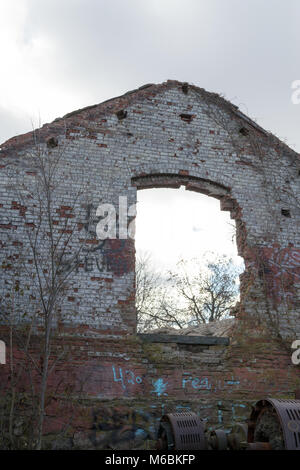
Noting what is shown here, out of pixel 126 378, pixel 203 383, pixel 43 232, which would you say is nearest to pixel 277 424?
pixel 203 383

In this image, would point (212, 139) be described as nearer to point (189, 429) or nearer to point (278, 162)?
point (278, 162)

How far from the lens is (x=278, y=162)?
9.02 meters

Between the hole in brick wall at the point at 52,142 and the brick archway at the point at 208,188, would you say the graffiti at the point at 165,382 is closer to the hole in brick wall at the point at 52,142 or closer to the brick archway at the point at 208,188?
the brick archway at the point at 208,188

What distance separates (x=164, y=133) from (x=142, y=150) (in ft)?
1.91

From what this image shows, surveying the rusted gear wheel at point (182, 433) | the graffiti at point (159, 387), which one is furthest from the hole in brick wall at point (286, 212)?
the rusted gear wheel at point (182, 433)

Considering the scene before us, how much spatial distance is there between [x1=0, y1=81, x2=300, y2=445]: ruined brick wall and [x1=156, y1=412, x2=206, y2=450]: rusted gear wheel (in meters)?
1.44

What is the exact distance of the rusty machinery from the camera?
433 cm

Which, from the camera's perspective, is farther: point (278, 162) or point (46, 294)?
point (278, 162)

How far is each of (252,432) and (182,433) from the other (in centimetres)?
75

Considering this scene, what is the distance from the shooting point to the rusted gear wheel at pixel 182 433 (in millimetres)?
5113

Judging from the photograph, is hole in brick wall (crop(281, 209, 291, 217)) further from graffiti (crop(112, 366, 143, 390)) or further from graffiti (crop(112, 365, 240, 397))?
graffiti (crop(112, 366, 143, 390))

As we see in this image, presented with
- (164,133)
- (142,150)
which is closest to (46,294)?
(142,150)

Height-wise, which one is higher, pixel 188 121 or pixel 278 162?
pixel 188 121
